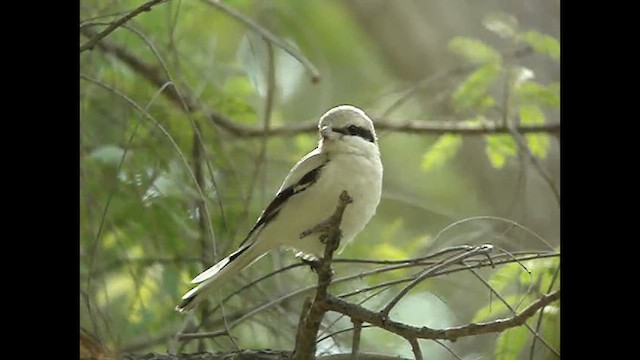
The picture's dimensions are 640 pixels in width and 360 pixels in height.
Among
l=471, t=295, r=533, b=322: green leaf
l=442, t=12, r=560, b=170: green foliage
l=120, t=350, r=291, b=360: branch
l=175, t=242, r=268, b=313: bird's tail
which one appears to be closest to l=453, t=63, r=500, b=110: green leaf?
l=442, t=12, r=560, b=170: green foliage

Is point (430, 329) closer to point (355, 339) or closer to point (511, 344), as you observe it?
point (355, 339)

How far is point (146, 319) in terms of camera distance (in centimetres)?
174

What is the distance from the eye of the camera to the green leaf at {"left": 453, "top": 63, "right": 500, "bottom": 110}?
2.09 m

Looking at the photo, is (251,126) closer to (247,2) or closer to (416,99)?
(247,2)

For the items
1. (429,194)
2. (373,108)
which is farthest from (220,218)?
(429,194)

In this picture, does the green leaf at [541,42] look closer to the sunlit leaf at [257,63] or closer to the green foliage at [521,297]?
the sunlit leaf at [257,63]

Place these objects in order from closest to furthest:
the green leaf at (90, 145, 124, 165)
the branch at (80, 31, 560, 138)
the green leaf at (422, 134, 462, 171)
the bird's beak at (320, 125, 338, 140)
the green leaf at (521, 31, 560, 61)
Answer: the bird's beak at (320, 125, 338, 140), the green leaf at (90, 145, 124, 165), the branch at (80, 31, 560, 138), the green leaf at (521, 31, 560, 61), the green leaf at (422, 134, 462, 171)

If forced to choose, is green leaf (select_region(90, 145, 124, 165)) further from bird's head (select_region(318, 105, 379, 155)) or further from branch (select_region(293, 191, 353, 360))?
branch (select_region(293, 191, 353, 360))

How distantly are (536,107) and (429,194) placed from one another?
0.83 metres

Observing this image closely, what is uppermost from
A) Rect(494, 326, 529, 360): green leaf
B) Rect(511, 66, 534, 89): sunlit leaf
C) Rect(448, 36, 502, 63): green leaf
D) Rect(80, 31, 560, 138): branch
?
Rect(448, 36, 502, 63): green leaf

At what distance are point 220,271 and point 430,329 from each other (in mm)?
313

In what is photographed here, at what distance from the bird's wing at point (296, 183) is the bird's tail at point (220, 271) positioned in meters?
0.02

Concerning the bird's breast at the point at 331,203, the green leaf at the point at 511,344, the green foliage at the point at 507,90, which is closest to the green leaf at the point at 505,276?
the green leaf at the point at 511,344

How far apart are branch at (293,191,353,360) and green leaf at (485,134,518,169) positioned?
1032mm
